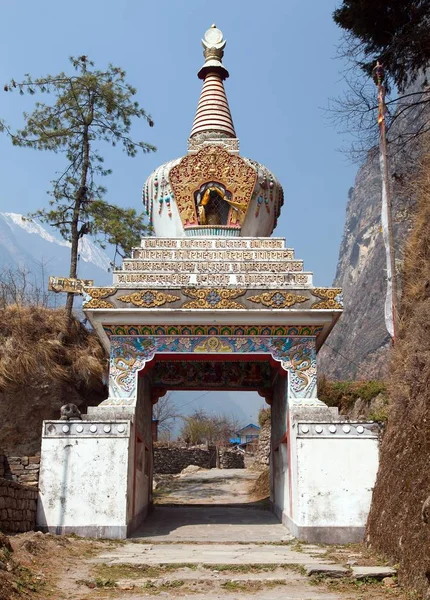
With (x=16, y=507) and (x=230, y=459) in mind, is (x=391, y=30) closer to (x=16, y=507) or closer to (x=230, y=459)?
(x=16, y=507)

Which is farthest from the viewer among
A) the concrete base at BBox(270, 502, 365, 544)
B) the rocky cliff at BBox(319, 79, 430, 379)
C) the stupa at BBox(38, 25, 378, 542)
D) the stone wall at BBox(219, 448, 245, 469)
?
the rocky cliff at BBox(319, 79, 430, 379)

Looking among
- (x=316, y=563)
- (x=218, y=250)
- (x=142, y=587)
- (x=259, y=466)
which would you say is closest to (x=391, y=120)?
(x=218, y=250)

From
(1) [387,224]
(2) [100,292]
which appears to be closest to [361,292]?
(1) [387,224]

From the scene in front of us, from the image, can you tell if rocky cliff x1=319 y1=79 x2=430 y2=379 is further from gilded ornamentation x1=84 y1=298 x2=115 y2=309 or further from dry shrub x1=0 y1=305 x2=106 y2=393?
gilded ornamentation x1=84 y1=298 x2=115 y2=309

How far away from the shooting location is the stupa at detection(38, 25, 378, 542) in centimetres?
998

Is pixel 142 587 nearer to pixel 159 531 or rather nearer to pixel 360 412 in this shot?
pixel 159 531

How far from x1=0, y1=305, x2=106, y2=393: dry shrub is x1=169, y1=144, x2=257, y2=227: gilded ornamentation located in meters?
5.26

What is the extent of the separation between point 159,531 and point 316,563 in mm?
4475

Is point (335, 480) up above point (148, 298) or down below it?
below

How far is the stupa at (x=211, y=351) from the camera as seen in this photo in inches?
393

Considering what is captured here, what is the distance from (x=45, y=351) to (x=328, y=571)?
11201mm

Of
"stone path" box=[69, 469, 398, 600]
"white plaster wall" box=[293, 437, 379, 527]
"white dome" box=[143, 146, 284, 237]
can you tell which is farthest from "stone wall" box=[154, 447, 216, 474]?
"white plaster wall" box=[293, 437, 379, 527]

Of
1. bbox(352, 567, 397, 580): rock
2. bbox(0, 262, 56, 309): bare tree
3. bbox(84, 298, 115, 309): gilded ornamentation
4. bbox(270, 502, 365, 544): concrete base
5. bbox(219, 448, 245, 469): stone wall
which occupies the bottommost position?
bbox(219, 448, 245, 469): stone wall

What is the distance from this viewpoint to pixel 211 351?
1127 cm
